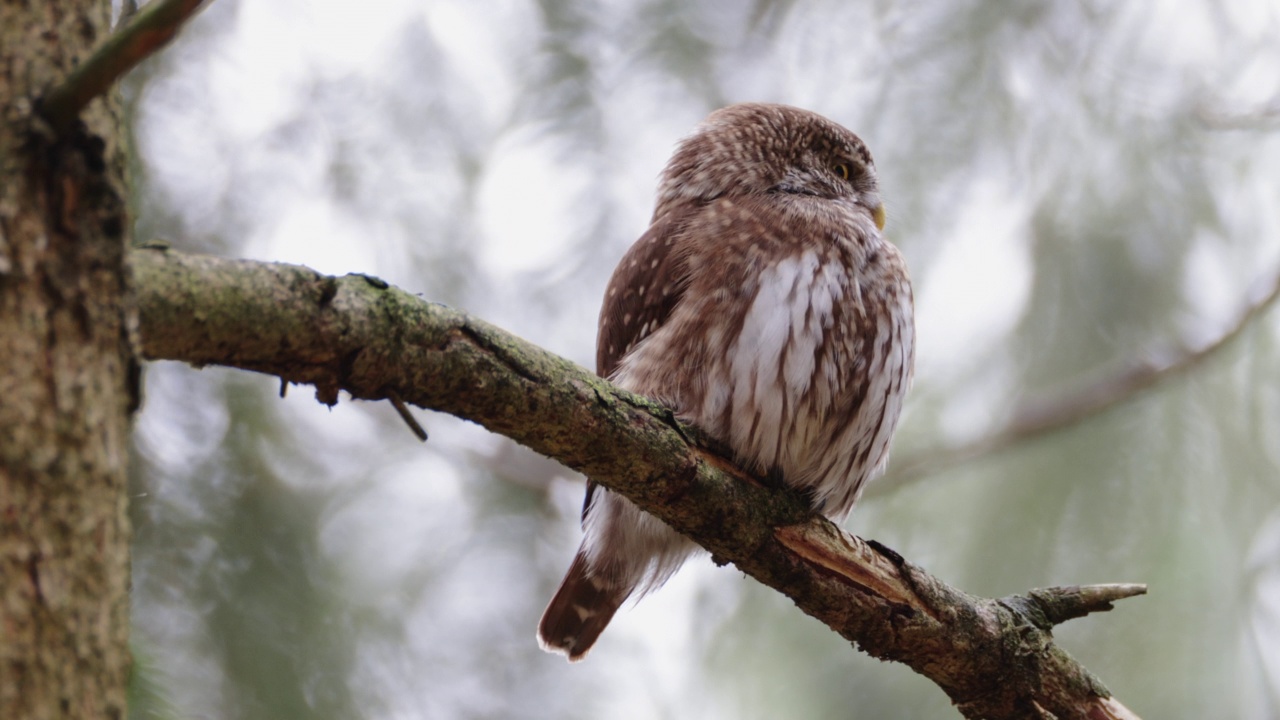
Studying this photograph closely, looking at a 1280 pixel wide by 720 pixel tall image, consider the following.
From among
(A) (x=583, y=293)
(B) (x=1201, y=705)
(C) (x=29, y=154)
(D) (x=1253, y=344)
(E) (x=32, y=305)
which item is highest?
(D) (x=1253, y=344)

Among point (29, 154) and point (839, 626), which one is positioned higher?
point (839, 626)

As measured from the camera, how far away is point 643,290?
3320mm

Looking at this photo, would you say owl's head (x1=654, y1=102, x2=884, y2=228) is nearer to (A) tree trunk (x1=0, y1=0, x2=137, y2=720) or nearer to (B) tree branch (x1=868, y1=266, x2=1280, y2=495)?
(B) tree branch (x1=868, y1=266, x2=1280, y2=495)

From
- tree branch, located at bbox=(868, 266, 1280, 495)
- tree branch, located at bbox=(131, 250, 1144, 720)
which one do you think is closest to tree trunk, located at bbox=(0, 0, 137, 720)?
tree branch, located at bbox=(131, 250, 1144, 720)

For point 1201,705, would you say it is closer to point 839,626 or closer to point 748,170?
point 839,626

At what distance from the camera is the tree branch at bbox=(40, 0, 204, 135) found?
3.71 feet

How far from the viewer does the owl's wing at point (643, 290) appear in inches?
127

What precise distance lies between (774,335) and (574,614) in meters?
1.27

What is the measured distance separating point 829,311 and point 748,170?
93 cm

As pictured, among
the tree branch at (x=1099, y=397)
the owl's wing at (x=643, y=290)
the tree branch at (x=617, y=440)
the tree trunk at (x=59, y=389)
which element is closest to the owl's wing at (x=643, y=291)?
the owl's wing at (x=643, y=290)

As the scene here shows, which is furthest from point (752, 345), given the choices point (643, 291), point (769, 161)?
point (769, 161)

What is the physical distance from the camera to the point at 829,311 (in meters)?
3.13

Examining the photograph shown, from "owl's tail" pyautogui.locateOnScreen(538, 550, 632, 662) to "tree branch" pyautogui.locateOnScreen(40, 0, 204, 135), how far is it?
2.69m

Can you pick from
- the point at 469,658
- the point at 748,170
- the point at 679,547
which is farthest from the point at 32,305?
the point at 469,658
